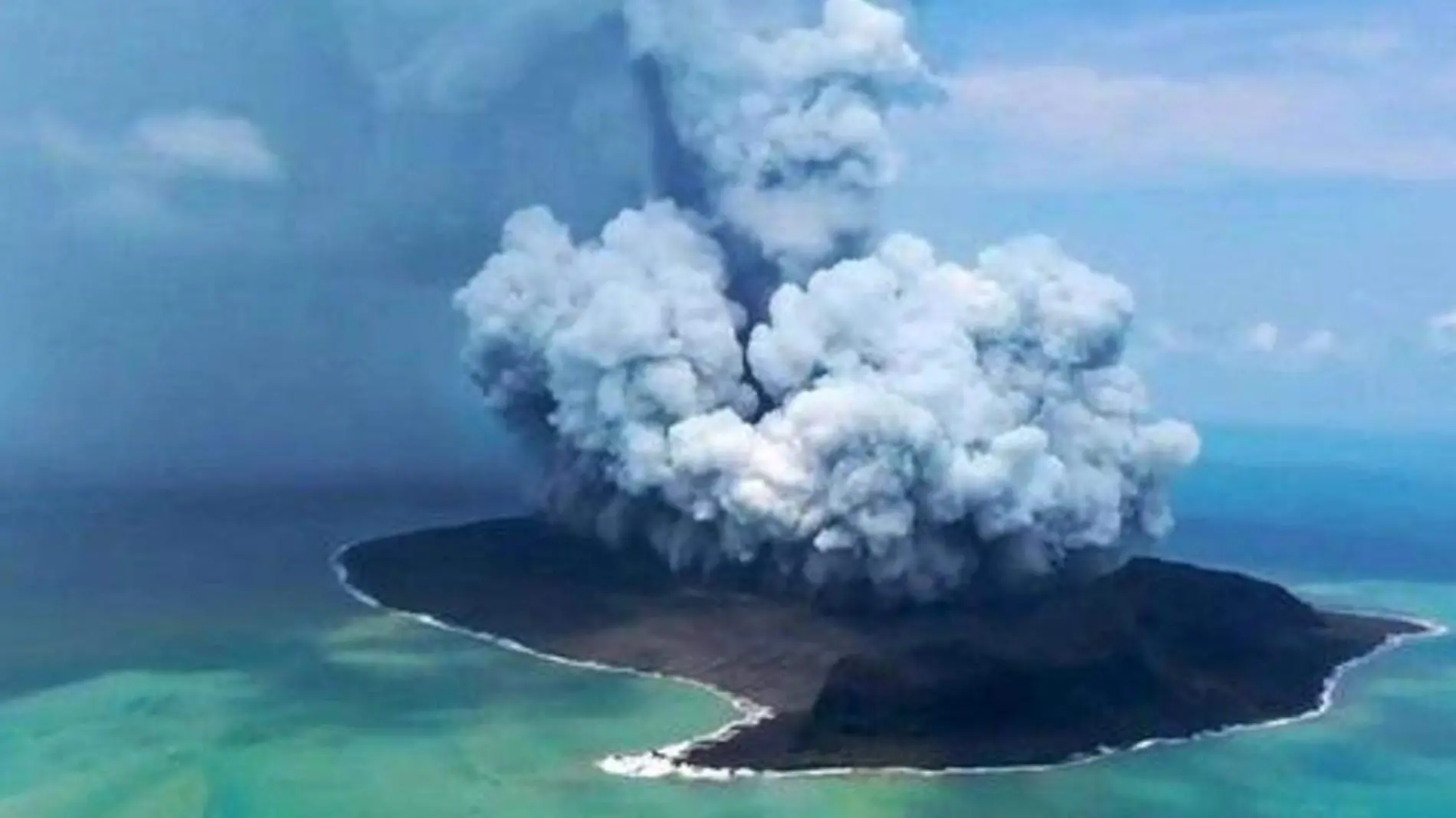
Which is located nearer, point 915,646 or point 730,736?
point 730,736

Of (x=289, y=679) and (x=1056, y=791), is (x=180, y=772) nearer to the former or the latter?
(x=289, y=679)

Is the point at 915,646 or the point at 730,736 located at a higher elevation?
the point at 915,646

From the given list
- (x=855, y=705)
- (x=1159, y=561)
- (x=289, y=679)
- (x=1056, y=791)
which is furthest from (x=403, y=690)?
(x=1159, y=561)

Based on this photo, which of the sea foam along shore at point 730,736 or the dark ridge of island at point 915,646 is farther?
the dark ridge of island at point 915,646
